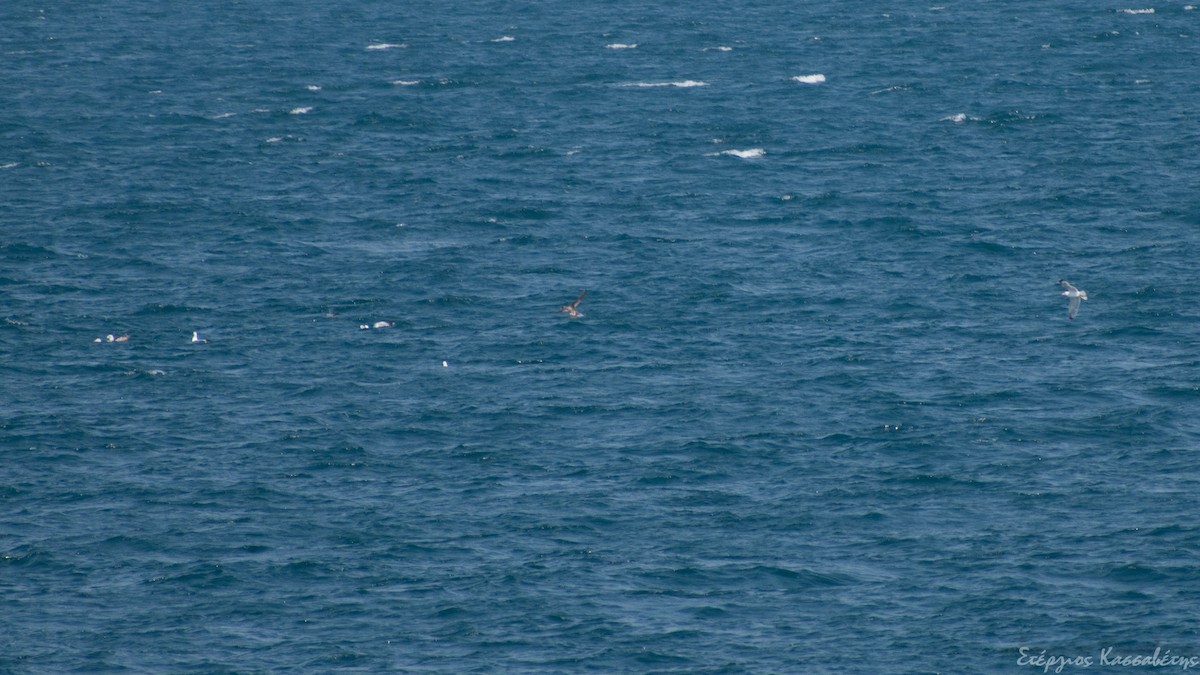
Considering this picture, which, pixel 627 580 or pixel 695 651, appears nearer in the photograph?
pixel 695 651

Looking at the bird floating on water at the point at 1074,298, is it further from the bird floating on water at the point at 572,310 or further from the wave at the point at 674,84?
the wave at the point at 674,84

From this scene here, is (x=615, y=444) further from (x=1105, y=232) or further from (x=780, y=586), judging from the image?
(x=1105, y=232)

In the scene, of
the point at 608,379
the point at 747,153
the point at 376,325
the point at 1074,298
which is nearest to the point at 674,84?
the point at 747,153

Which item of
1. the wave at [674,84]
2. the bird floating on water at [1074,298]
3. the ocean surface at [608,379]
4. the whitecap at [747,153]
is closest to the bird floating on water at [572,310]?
the ocean surface at [608,379]

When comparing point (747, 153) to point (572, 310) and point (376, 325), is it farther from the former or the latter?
point (376, 325)

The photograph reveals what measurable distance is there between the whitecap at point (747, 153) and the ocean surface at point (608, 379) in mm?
1764

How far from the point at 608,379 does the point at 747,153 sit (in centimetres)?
5287

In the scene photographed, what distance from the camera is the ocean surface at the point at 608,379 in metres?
89.7

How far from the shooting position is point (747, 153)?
162250 millimetres

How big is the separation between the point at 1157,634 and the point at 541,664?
3214 cm

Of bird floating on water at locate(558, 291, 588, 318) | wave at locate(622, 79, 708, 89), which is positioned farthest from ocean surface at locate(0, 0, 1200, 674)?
wave at locate(622, 79, 708, 89)

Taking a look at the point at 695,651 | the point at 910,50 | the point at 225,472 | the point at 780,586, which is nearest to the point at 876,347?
the point at 780,586

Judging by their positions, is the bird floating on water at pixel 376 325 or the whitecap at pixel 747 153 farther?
the whitecap at pixel 747 153

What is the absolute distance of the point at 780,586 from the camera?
9200cm
